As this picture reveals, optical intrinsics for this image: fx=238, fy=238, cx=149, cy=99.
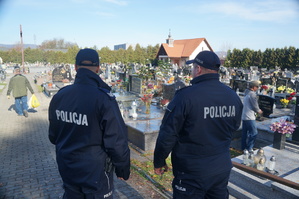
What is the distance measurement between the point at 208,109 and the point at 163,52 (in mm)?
54510

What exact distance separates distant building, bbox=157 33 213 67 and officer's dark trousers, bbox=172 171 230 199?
2045 inches

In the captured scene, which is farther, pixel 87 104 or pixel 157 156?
pixel 157 156

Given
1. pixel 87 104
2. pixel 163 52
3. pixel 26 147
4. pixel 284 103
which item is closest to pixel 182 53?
pixel 163 52

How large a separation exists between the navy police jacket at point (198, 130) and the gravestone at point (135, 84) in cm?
931

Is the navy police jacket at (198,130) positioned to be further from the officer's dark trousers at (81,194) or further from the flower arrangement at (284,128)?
the flower arrangement at (284,128)

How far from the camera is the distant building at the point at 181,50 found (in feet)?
178

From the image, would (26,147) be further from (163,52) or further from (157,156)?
(163,52)

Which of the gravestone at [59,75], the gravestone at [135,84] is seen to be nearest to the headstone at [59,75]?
the gravestone at [59,75]

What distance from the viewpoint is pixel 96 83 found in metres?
2.54

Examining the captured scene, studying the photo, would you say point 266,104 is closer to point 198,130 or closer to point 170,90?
point 170,90

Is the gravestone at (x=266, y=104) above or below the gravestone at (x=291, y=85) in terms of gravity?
below

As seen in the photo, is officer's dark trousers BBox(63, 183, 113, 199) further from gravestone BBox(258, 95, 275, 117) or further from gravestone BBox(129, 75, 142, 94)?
gravestone BBox(129, 75, 142, 94)

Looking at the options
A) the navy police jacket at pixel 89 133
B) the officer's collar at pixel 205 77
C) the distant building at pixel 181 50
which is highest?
the distant building at pixel 181 50

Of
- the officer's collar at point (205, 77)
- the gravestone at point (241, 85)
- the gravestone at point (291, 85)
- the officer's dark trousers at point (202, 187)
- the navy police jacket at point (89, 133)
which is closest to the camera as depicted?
the navy police jacket at point (89, 133)
